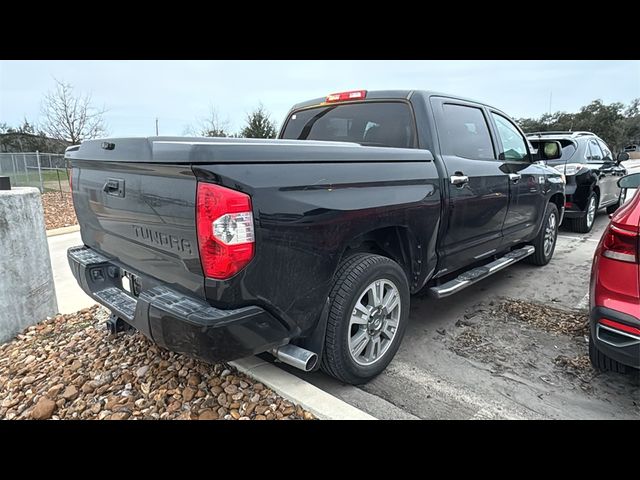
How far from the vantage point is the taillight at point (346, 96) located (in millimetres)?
3500

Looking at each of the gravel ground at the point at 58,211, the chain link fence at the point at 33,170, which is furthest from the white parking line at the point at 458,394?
the chain link fence at the point at 33,170

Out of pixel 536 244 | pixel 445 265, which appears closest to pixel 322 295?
pixel 445 265

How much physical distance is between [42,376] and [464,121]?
12.7 feet

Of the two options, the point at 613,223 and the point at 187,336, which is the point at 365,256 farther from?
the point at 613,223

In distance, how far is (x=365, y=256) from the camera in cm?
261

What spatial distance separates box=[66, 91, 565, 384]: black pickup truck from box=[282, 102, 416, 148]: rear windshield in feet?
0.04

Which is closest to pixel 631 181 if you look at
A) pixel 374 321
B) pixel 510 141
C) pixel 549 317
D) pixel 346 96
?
pixel 549 317

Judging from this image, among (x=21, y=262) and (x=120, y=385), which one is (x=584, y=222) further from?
(x=21, y=262)

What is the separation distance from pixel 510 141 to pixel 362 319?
10.1 feet

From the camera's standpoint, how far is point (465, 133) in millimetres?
3613

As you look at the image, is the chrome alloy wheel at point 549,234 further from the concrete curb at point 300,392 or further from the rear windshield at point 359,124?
the concrete curb at point 300,392

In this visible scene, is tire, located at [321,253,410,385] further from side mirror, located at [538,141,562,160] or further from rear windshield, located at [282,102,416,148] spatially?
side mirror, located at [538,141,562,160]

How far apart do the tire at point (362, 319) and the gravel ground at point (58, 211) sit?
6535mm

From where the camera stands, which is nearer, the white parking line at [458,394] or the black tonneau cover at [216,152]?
the black tonneau cover at [216,152]
